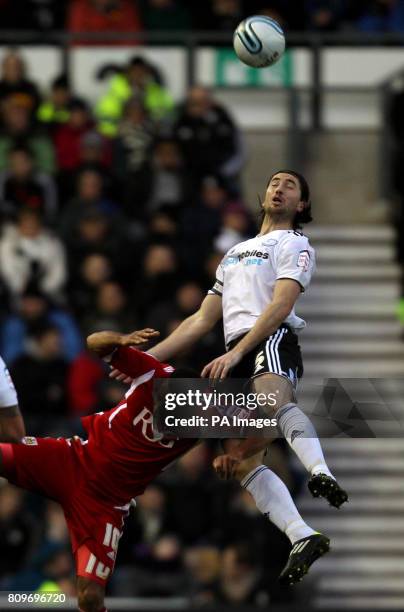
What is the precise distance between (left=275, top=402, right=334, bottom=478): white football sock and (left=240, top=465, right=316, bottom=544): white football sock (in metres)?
0.49

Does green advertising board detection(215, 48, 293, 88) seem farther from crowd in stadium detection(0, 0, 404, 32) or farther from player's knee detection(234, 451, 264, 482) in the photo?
player's knee detection(234, 451, 264, 482)

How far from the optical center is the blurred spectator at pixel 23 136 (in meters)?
18.6

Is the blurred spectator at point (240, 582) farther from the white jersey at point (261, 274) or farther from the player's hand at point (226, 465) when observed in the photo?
the white jersey at point (261, 274)

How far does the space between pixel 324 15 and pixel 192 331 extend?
28.4 ft

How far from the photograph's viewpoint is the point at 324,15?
21016 millimetres

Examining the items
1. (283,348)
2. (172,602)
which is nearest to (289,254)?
(283,348)

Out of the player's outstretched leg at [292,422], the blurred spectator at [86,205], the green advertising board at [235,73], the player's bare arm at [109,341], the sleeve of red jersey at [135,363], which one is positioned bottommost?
the player's outstretched leg at [292,422]

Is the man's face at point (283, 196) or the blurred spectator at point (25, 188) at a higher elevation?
the man's face at point (283, 196)

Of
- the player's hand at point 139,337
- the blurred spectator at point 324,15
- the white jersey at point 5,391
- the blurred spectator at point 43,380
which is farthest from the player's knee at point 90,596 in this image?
the blurred spectator at point 324,15

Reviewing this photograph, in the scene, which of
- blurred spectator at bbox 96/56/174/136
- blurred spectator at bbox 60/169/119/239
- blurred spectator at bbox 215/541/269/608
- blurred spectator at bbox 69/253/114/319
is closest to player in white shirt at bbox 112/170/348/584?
blurred spectator at bbox 215/541/269/608

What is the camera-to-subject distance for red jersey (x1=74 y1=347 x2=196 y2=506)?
12711 mm

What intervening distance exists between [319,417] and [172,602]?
12.9ft

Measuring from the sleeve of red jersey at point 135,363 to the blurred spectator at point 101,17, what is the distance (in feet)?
27.0

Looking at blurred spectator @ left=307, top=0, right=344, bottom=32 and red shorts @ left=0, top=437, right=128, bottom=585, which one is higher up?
blurred spectator @ left=307, top=0, right=344, bottom=32
